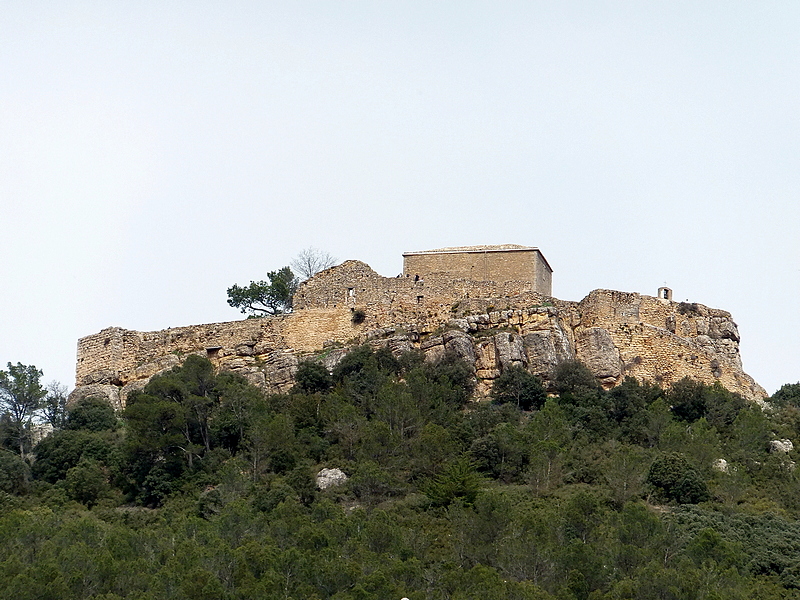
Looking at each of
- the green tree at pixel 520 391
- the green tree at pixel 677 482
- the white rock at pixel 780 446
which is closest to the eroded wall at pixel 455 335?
the green tree at pixel 520 391

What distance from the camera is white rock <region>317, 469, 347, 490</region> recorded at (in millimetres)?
Result: 41000

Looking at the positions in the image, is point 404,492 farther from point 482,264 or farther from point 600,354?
point 482,264

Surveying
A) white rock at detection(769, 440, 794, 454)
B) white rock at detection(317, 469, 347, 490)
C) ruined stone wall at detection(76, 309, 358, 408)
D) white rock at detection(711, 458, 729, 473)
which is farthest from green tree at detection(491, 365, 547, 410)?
white rock at detection(769, 440, 794, 454)

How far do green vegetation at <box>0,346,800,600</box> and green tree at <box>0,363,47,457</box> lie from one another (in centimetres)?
19

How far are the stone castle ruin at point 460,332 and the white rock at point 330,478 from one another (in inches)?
258

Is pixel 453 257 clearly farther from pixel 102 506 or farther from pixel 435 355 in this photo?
pixel 102 506

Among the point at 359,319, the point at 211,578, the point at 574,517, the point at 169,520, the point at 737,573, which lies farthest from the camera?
the point at 359,319

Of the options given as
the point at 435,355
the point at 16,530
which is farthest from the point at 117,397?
the point at 16,530

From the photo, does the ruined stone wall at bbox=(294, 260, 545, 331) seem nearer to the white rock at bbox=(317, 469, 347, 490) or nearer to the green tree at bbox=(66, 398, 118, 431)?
the green tree at bbox=(66, 398, 118, 431)

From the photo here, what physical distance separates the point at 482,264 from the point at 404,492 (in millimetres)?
11595

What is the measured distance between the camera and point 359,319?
161 ft

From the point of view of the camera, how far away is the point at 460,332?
47094 mm

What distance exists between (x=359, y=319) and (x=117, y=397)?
8158mm

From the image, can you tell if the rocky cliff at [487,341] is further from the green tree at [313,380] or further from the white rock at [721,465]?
the white rock at [721,465]
